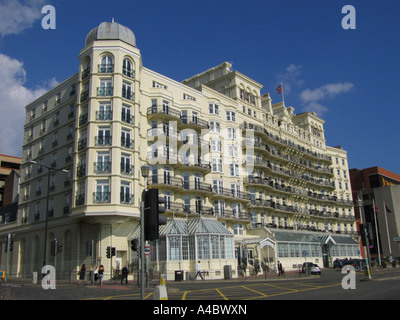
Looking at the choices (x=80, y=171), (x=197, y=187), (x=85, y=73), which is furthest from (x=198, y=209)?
(x=85, y=73)

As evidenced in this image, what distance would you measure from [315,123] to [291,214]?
24755mm

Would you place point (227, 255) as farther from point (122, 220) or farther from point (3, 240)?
point (3, 240)

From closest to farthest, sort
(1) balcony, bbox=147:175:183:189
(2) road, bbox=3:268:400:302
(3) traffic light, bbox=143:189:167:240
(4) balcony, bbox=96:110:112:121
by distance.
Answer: (3) traffic light, bbox=143:189:167:240
(2) road, bbox=3:268:400:302
(4) balcony, bbox=96:110:112:121
(1) balcony, bbox=147:175:183:189

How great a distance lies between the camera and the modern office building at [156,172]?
36.9 m

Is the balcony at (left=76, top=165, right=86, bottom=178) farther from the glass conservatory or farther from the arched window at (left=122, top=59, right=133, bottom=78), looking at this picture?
the arched window at (left=122, top=59, right=133, bottom=78)

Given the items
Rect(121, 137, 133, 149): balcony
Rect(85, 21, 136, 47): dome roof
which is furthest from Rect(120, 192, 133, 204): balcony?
Rect(85, 21, 136, 47): dome roof

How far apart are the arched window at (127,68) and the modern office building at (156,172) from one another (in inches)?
5.1

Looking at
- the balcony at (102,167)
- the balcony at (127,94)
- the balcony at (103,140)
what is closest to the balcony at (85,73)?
the balcony at (127,94)

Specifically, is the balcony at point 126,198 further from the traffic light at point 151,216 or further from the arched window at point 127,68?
the traffic light at point 151,216

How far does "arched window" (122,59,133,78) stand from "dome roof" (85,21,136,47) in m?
2.27

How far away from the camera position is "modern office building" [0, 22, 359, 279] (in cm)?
3691

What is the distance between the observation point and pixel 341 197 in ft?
256
